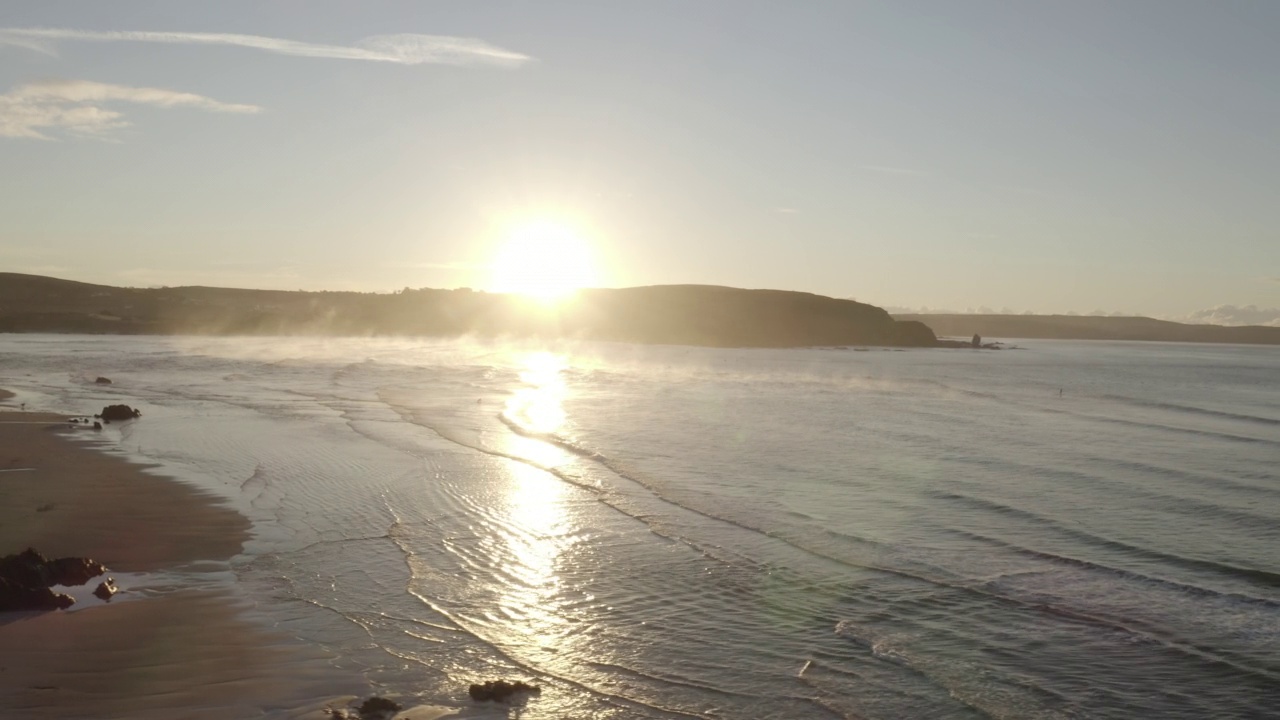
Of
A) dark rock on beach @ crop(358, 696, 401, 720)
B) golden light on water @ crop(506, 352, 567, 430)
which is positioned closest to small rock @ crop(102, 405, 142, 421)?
golden light on water @ crop(506, 352, 567, 430)

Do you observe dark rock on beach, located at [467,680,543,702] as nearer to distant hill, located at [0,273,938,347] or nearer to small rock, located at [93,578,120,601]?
small rock, located at [93,578,120,601]

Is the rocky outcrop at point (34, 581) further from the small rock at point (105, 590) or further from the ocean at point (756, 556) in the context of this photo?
the ocean at point (756, 556)

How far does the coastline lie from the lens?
7.64 metres

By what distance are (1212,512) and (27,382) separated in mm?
44039

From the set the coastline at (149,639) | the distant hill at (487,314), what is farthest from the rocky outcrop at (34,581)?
the distant hill at (487,314)

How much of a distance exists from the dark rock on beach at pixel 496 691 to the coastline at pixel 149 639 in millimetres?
1027

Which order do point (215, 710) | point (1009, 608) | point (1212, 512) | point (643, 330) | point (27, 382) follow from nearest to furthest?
1. point (215, 710)
2. point (1009, 608)
3. point (1212, 512)
4. point (27, 382)
5. point (643, 330)

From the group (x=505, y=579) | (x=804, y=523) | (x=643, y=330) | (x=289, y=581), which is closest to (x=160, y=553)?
(x=289, y=581)

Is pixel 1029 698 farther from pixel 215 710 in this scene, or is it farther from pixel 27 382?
pixel 27 382

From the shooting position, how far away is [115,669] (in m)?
8.24

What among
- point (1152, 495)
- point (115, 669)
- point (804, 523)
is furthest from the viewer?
point (1152, 495)

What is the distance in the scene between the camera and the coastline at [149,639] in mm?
7637

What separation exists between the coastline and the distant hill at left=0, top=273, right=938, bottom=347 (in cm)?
11000

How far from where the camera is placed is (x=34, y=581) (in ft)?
32.3
